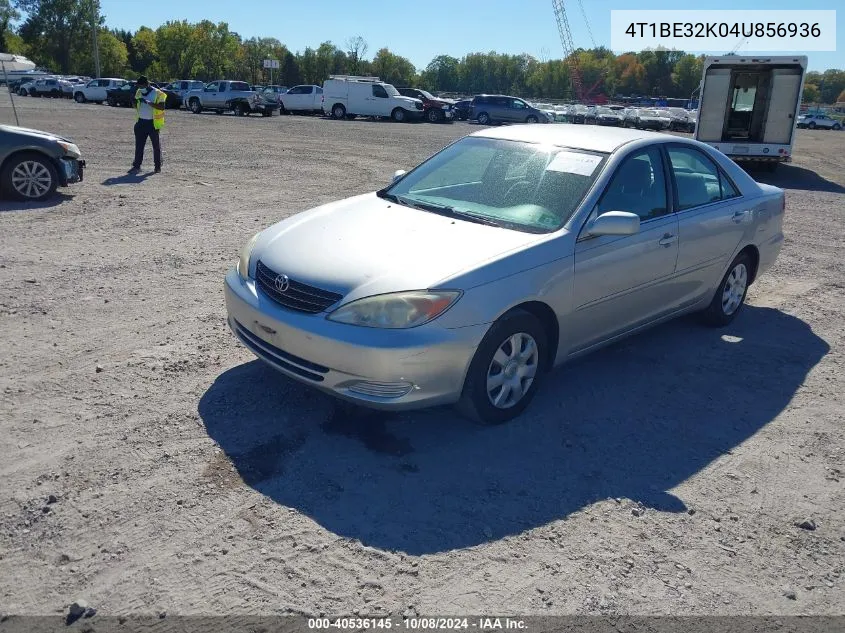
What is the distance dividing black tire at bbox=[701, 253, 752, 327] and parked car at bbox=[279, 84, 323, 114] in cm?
3535

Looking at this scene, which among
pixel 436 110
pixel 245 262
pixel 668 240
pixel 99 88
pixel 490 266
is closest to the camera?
pixel 490 266

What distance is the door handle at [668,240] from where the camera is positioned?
16.9ft

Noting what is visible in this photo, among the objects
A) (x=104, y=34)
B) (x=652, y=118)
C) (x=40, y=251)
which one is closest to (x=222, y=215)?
(x=40, y=251)

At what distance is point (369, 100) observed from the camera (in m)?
36.4

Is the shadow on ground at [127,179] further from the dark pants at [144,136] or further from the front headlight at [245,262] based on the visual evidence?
the front headlight at [245,262]

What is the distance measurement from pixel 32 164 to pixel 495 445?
8901mm

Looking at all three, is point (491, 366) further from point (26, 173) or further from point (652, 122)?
point (652, 122)

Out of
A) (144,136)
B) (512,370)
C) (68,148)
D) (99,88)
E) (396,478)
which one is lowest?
(396,478)

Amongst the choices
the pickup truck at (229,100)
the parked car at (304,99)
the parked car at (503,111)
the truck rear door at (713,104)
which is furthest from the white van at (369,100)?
the truck rear door at (713,104)

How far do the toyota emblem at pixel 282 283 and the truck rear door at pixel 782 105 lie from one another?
1747 cm

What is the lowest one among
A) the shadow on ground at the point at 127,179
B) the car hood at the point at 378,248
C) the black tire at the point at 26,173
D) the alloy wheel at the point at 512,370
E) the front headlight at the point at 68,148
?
the alloy wheel at the point at 512,370

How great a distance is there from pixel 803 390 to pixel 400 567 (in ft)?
11.6

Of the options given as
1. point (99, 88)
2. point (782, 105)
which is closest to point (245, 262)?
point (782, 105)

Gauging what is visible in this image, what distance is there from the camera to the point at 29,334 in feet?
17.5
